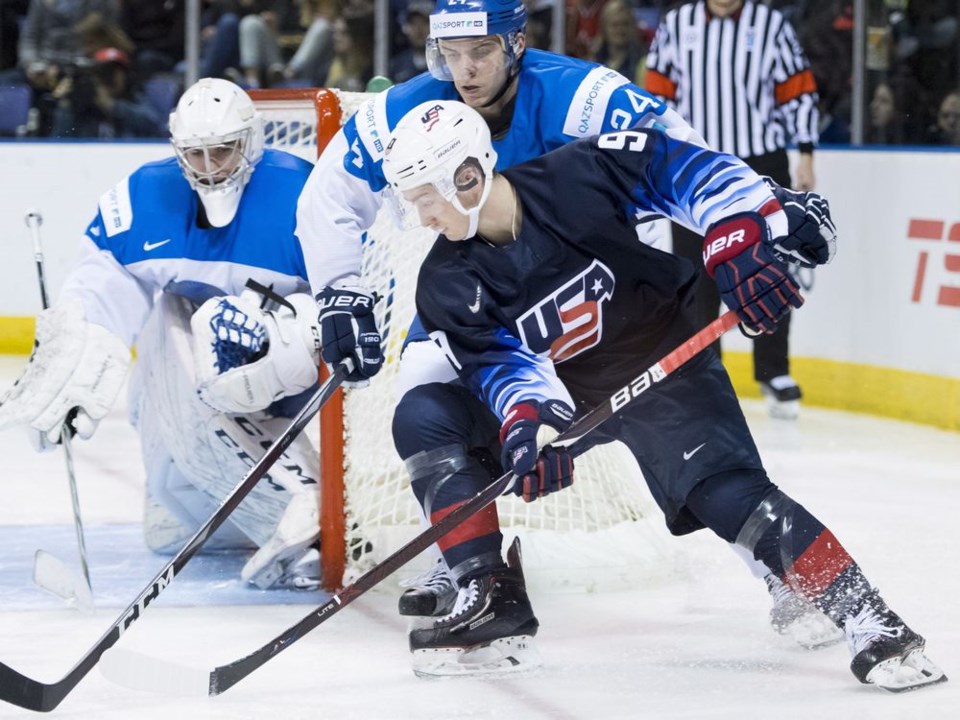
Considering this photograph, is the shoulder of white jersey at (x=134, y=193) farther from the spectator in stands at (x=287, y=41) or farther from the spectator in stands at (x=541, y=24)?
the spectator in stands at (x=287, y=41)

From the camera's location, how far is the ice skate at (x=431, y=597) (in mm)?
2910

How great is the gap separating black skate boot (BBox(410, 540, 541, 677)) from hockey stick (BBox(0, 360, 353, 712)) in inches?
15.6

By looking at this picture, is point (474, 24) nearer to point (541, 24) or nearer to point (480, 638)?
point (480, 638)

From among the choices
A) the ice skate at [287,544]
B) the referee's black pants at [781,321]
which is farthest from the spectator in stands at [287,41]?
the ice skate at [287,544]

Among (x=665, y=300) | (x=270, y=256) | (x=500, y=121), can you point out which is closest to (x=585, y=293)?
(x=665, y=300)

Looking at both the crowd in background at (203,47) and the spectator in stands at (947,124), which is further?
the crowd in background at (203,47)

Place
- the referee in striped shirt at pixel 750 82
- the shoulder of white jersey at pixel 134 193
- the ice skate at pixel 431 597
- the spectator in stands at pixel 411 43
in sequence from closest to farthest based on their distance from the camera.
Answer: the ice skate at pixel 431 597 → the shoulder of white jersey at pixel 134 193 → the referee in striped shirt at pixel 750 82 → the spectator in stands at pixel 411 43

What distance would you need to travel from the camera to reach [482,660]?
2.67 m

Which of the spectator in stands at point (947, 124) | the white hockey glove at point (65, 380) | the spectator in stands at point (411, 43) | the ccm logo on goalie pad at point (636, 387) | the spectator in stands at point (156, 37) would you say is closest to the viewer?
the ccm logo on goalie pad at point (636, 387)

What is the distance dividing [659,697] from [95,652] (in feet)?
2.80

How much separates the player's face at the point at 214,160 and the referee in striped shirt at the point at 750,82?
2.26 m

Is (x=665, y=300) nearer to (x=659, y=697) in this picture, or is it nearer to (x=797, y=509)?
(x=797, y=509)

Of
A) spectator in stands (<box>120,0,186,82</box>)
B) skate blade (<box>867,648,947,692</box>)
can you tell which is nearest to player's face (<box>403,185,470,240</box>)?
skate blade (<box>867,648,947,692</box>)

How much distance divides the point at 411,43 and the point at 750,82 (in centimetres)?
182
